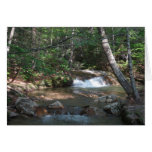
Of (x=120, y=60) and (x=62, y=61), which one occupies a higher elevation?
(x=120, y=60)

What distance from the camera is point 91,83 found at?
9.77 m

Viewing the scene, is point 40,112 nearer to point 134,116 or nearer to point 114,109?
point 114,109

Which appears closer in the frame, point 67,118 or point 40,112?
point 67,118

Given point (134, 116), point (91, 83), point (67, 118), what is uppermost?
point (91, 83)

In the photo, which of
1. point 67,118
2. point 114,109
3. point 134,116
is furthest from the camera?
point 114,109

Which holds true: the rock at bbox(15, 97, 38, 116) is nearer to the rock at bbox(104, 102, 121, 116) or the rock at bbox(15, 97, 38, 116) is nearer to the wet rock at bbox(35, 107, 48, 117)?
the wet rock at bbox(35, 107, 48, 117)

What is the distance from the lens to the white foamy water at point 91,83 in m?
9.25

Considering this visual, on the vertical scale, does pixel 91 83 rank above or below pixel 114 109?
above

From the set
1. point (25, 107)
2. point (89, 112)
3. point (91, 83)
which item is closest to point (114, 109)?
point (89, 112)
